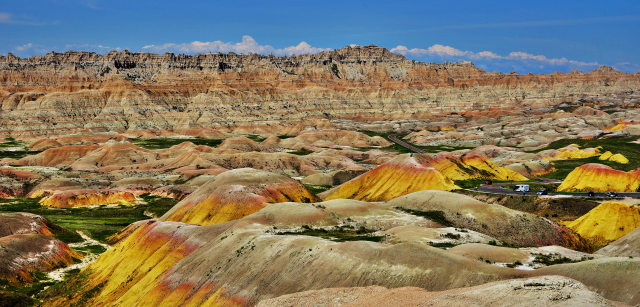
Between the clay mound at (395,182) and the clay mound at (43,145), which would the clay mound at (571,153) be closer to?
the clay mound at (395,182)

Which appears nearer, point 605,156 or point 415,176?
point 415,176

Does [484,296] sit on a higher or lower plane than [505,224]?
higher

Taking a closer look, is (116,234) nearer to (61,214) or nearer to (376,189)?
Result: (61,214)

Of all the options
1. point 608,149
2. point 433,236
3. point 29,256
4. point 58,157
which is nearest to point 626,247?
point 433,236

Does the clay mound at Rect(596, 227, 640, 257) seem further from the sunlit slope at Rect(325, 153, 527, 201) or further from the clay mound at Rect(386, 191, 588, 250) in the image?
the sunlit slope at Rect(325, 153, 527, 201)

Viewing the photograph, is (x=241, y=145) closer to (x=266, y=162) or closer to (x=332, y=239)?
(x=266, y=162)

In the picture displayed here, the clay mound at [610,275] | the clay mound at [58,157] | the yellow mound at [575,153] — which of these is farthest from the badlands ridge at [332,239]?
the clay mound at [58,157]

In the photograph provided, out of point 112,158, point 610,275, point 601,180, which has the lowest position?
point 112,158
